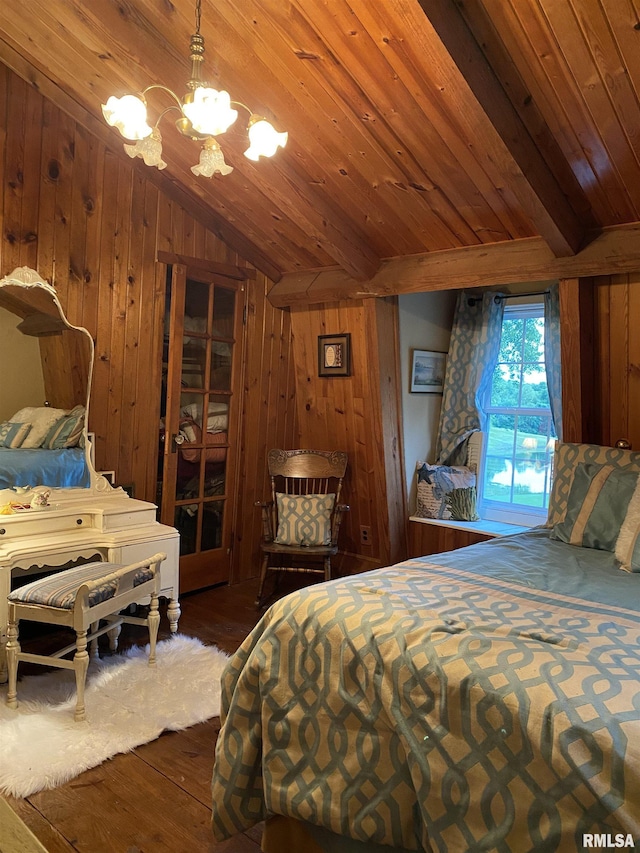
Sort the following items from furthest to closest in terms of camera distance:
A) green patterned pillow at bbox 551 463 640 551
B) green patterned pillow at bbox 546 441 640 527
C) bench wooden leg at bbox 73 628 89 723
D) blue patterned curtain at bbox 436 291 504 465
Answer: blue patterned curtain at bbox 436 291 504 465
green patterned pillow at bbox 546 441 640 527
green patterned pillow at bbox 551 463 640 551
bench wooden leg at bbox 73 628 89 723

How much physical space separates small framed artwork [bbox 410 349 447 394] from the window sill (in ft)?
2.70

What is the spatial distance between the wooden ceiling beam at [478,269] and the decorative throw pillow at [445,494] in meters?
1.21

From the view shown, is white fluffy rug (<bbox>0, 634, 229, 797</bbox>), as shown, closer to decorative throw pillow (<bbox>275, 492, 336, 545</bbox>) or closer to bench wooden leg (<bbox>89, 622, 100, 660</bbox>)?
bench wooden leg (<bbox>89, 622, 100, 660</bbox>)

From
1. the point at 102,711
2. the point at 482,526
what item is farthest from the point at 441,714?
the point at 482,526

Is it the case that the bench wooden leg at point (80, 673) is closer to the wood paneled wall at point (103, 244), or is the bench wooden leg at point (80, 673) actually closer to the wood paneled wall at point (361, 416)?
the wood paneled wall at point (103, 244)

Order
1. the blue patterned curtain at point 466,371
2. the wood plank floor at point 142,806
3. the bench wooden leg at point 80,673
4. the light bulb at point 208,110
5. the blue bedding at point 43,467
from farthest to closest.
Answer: the blue patterned curtain at point 466,371 < the blue bedding at point 43,467 < the bench wooden leg at point 80,673 < the light bulb at point 208,110 < the wood plank floor at point 142,806

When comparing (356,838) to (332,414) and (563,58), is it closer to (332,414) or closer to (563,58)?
(563,58)

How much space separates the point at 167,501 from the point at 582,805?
2.96 metres

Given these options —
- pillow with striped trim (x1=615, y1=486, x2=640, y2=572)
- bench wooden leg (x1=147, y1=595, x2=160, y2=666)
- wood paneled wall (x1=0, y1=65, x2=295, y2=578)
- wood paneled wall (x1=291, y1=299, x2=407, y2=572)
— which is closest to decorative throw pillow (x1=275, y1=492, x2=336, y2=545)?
wood paneled wall (x1=291, y1=299, x2=407, y2=572)

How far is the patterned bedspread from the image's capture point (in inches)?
49.0

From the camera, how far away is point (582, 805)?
3.94 feet

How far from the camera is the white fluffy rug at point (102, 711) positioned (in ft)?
7.00

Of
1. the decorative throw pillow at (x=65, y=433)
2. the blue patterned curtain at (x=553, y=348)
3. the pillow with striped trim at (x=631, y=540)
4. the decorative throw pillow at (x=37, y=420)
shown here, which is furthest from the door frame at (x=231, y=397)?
the pillow with striped trim at (x=631, y=540)

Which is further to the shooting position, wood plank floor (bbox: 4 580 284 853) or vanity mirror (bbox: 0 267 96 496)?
vanity mirror (bbox: 0 267 96 496)
